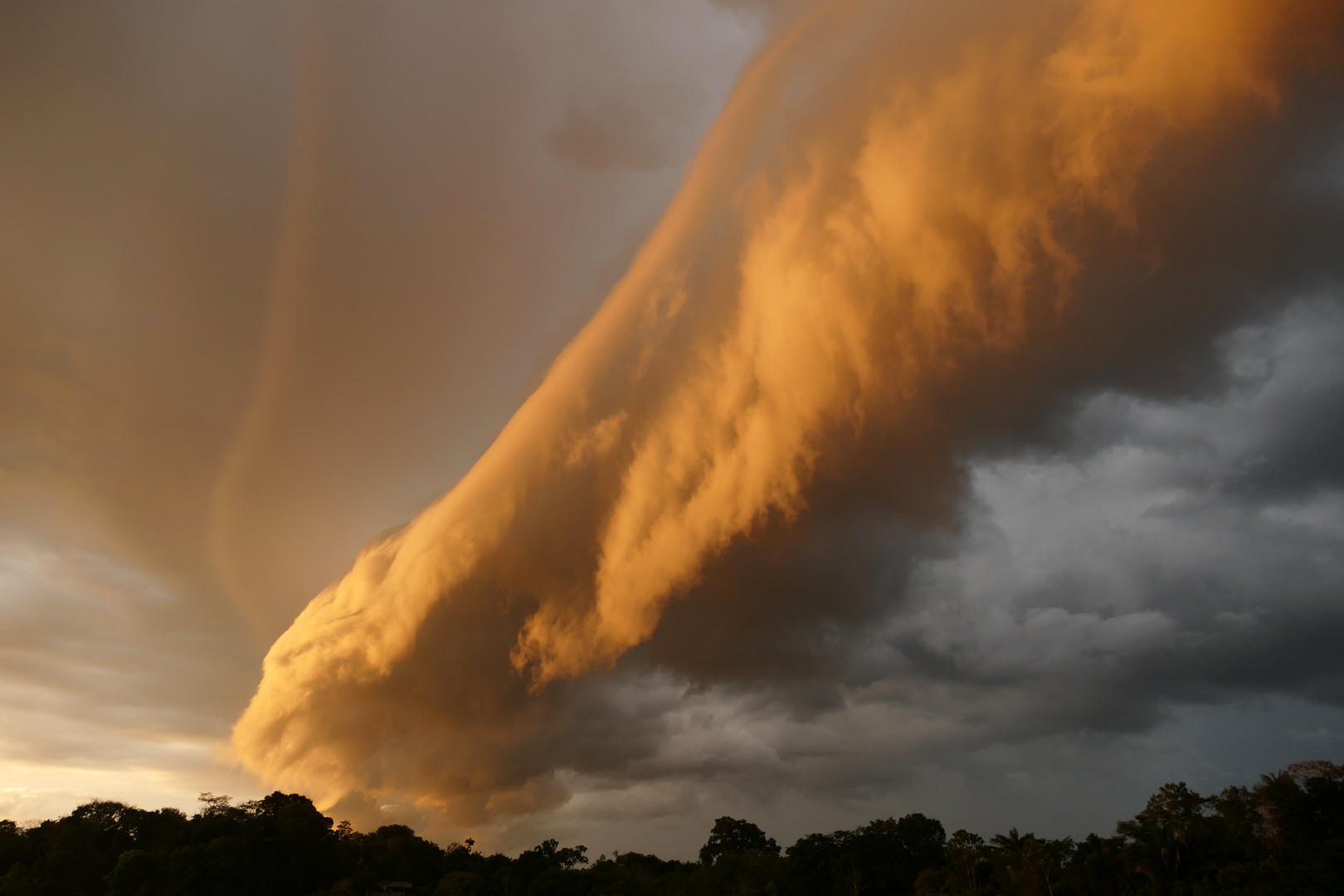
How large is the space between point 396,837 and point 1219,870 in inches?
6250

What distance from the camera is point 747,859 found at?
428 ft

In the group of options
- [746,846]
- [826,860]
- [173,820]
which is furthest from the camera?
[746,846]

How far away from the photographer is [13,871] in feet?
356

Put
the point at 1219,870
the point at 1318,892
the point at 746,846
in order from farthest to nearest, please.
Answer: the point at 746,846 < the point at 1219,870 < the point at 1318,892

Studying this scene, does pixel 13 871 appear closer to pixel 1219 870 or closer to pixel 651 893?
pixel 651 893

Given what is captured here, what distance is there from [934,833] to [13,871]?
463 ft

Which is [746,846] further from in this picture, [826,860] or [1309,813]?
[1309,813]

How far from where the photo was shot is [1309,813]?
6762 cm

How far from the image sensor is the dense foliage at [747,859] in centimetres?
6756

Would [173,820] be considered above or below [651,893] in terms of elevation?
above

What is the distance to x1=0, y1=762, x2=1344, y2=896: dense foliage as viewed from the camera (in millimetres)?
67562

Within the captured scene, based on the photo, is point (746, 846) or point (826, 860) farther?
point (746, 846)

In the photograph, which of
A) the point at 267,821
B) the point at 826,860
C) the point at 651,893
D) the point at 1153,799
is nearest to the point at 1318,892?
the point at 1153,799

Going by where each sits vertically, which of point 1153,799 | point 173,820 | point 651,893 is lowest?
point 651,893
